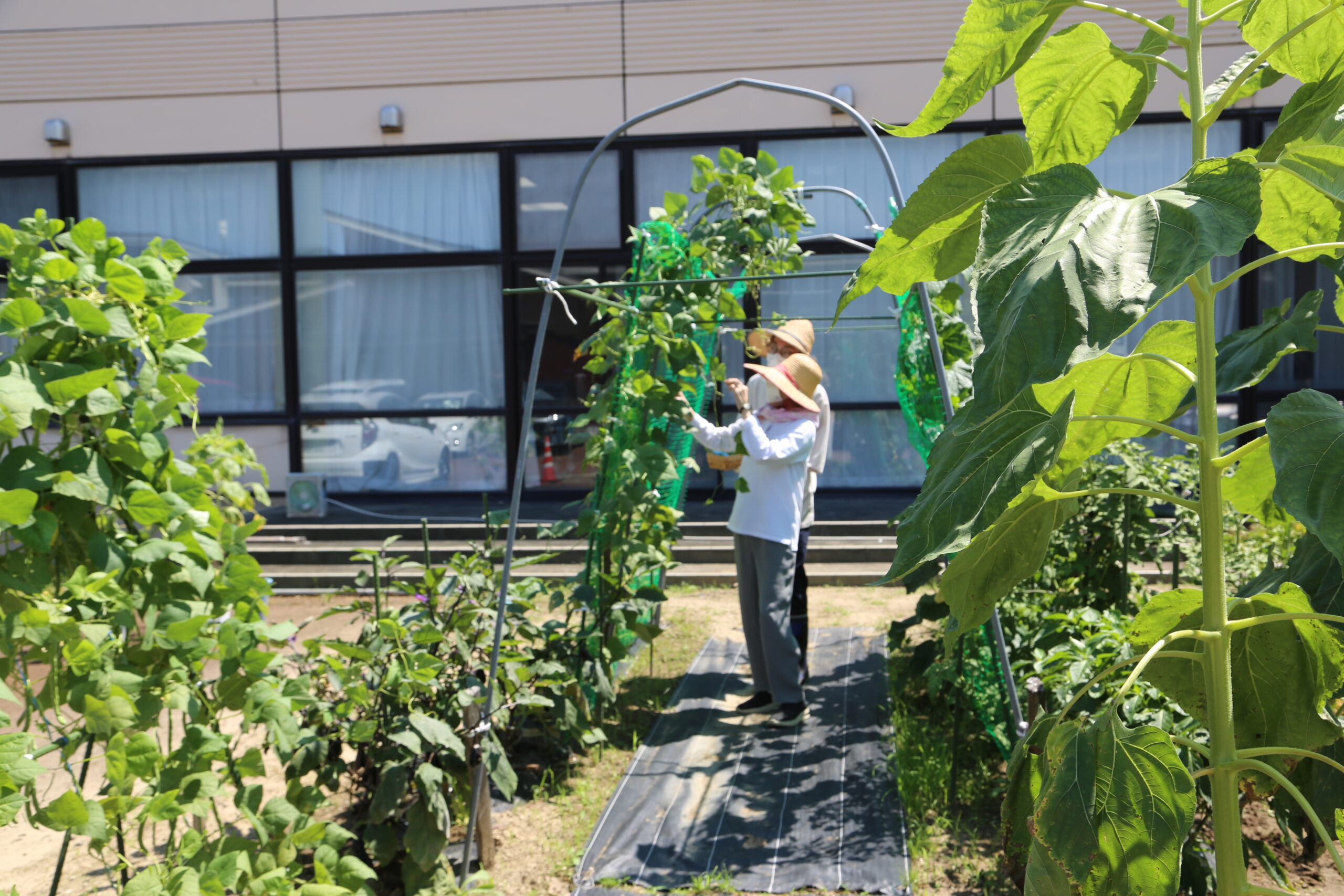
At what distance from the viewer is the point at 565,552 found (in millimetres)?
7609

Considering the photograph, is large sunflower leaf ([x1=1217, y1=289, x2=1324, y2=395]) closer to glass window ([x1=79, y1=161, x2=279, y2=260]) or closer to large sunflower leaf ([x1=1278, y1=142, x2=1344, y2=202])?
large sunflower leaf ([x1=1278, y1=142, x2=1344, y2=202])

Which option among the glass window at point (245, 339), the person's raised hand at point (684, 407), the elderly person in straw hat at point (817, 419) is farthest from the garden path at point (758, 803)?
the glass window at point (245, 339)

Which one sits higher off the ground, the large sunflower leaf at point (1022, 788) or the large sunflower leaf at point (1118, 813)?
the large sunflower leaf at point (1118, 813)

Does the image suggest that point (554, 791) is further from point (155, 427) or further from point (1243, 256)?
point (1243, 256)

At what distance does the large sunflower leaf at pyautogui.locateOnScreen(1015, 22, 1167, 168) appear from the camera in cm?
114

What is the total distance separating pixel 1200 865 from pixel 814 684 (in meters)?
2.68

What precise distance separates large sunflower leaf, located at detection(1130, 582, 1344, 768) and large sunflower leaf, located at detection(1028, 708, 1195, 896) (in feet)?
0.82

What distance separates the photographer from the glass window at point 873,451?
8969mm

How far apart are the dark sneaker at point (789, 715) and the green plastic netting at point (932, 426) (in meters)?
0.78

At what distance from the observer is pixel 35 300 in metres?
1.97

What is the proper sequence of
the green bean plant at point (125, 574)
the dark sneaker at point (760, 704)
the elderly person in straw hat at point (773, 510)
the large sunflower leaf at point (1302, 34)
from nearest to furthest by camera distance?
the large sunflower leaf at point (1302, 34) < the green bean plant at point (125, 574) < the elderly person in straw hat at point (773, 510) < the dark sneaker at point (760, 704)

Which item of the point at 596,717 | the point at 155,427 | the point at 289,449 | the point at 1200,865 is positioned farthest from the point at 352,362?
the point at 1200,865

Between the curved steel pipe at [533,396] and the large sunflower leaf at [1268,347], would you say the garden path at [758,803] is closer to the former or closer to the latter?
the curved steel pipe at [533,396]

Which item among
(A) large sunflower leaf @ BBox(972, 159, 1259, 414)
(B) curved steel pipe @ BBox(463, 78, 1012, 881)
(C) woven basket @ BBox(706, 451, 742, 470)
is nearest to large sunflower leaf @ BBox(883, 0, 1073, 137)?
(A) large sunflower leaf @ BBox(972, 159, 1259, 414)
